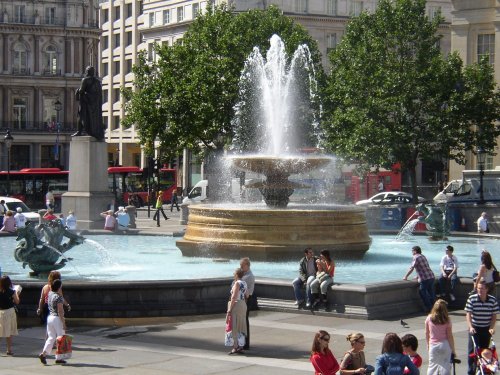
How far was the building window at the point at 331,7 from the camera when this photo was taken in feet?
313

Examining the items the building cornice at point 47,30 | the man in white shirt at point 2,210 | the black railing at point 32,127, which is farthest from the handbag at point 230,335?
the building cornice at point 47,30

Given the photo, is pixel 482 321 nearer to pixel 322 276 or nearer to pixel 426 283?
pixel 322 276

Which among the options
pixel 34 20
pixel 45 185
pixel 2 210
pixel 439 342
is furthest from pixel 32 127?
pixel 439 342

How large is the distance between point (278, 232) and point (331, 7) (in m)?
69.2

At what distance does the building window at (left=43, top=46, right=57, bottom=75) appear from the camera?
332ft

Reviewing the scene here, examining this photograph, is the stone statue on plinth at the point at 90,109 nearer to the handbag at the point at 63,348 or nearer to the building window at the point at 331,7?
the handbag at the point at 63,348

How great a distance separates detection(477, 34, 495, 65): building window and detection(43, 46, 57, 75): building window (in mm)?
47194

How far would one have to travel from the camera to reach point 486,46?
6438cm

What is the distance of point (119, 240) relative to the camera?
37.5m

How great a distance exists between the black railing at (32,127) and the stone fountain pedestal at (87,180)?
56115 millimetres

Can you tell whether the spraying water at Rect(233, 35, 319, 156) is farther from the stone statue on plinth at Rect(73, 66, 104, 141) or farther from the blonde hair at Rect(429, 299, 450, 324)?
the blonde hair at Rect(429, 299, 450, 324)

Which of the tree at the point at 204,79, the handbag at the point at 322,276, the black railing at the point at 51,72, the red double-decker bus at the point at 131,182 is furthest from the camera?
the black railing at the point at 51,72

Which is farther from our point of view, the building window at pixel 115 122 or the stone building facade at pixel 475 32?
the building window at pixel 115 122

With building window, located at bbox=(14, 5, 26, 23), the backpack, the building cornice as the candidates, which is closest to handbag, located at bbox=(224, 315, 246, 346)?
the backpack
